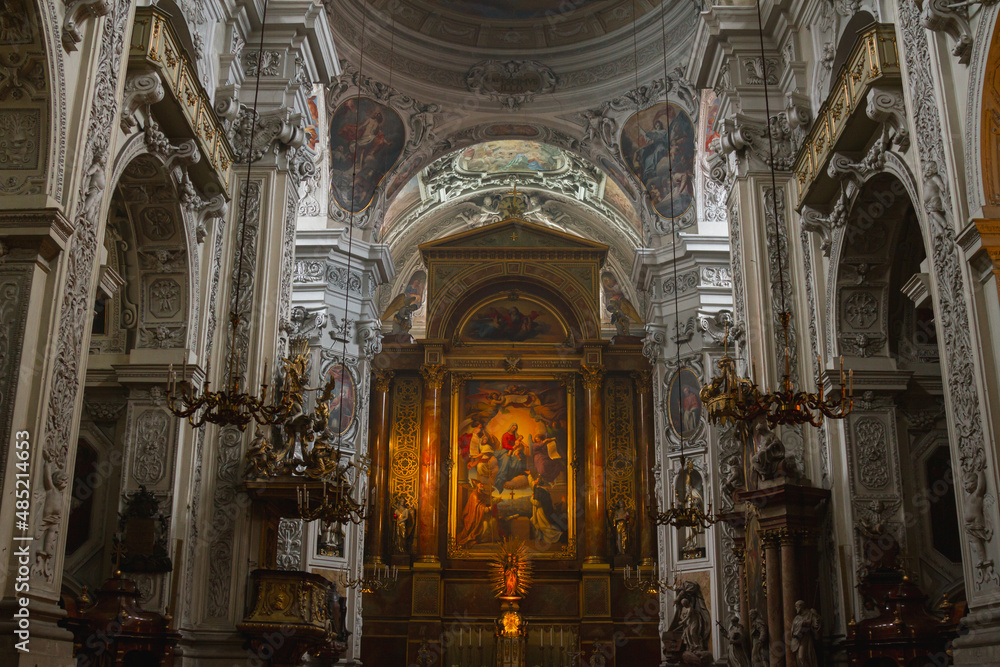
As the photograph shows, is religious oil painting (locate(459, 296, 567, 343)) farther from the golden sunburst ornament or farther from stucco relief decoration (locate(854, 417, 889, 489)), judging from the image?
stucco relief decoration (locate(854, 417, 889, 489))

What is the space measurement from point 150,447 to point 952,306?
25.2 ft

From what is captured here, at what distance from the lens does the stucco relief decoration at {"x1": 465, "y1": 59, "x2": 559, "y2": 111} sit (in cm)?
2103

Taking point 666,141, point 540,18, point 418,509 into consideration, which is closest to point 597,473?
point 418,509

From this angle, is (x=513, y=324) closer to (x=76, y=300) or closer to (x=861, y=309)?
(x=861, y=309)

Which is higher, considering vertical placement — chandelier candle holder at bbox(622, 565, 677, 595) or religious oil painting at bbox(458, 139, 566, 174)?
religious oil painting at bbox(458, 139, 566, 174)

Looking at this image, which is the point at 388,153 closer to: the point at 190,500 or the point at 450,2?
the point at 450,2

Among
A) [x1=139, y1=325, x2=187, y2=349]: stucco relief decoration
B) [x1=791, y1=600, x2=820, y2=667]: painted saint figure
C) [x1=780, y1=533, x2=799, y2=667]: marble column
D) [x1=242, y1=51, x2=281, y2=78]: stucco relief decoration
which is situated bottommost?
[x1=791, y1=600, x2=820, y2=667]: painted saint figure

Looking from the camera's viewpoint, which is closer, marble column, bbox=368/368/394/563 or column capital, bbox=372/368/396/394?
marble column, bbox=368/368/394/563

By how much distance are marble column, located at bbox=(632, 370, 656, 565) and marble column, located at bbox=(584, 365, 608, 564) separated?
809 mm

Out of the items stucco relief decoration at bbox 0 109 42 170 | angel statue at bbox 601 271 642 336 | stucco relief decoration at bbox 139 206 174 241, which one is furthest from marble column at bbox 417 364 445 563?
stucco relief decoration at bbox 0 109 42 170

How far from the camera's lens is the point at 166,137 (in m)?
9.77

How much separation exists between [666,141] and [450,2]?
5060mm

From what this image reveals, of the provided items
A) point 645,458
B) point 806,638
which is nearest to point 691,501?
point 645,458

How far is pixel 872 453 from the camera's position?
10586 millimetres
